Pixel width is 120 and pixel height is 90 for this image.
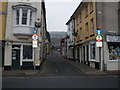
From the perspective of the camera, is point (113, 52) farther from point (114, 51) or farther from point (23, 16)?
point (23, 16)

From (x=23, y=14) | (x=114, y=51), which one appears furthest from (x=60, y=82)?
(x=23, y=14)

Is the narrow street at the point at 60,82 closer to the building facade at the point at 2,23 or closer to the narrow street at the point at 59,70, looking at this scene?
the narrow street at the point at 59,70

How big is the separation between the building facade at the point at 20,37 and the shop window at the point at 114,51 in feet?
27.4

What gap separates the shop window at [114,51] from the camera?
16.3 m

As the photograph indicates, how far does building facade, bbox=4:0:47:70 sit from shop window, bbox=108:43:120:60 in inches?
328

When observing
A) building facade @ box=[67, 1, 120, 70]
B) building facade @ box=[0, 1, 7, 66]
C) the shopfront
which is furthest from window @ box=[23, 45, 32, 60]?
the shopfront

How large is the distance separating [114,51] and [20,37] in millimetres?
10883

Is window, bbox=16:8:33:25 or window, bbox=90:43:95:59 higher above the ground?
window, bbox=16:8:33:25

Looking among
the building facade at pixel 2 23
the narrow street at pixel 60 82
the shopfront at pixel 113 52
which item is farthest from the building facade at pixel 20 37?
the shopfront at pixel 113 52

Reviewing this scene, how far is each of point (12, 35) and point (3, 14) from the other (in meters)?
2.66

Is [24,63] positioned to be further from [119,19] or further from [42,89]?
[119,19]

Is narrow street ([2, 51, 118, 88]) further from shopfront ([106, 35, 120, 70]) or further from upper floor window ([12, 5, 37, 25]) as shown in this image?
upper floor window ([12, 5, 37, 25])

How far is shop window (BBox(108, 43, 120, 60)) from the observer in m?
16.3

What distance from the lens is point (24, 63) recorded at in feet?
52.7
